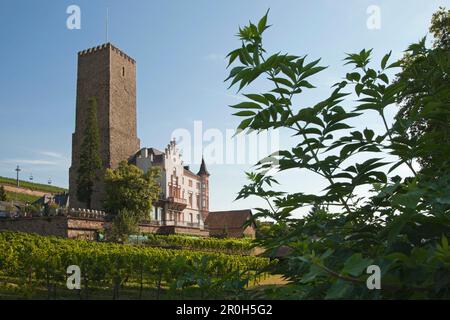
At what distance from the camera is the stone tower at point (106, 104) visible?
56219 millimetres

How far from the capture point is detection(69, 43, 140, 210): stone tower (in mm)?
56219

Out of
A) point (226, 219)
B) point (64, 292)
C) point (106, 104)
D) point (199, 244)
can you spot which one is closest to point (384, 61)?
point (64, 292)

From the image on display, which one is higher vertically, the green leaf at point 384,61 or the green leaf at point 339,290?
the green leaf at point 384,61

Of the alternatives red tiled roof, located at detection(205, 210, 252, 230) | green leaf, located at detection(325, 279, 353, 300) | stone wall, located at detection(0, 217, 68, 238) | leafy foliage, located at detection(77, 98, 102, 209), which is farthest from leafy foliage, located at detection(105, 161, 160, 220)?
green leaf, located at detection(325, 279, 353, 300)

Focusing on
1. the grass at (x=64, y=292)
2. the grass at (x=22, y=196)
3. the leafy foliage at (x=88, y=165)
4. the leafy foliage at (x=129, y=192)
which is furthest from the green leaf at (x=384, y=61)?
the grass at (x=22, y=196)

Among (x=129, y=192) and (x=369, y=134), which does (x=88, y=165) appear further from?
(x=369, y=134)

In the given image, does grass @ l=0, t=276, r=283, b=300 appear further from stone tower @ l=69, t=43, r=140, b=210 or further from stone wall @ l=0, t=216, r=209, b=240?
stone tower @ l=69, t=43, r=140, b=210

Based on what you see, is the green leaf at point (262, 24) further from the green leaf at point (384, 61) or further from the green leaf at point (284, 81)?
the green leaf at point (384, 61)

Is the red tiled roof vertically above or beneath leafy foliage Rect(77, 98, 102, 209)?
beneath

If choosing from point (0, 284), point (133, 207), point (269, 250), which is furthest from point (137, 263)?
point (133, 207)

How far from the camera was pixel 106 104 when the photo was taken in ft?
188

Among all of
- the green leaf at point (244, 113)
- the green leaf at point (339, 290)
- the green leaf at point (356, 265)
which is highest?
the green leaf at point (244, 113)

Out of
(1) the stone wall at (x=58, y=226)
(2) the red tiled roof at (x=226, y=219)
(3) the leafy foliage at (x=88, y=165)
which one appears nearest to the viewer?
(1) the stone wall at (x=58, y=226)
